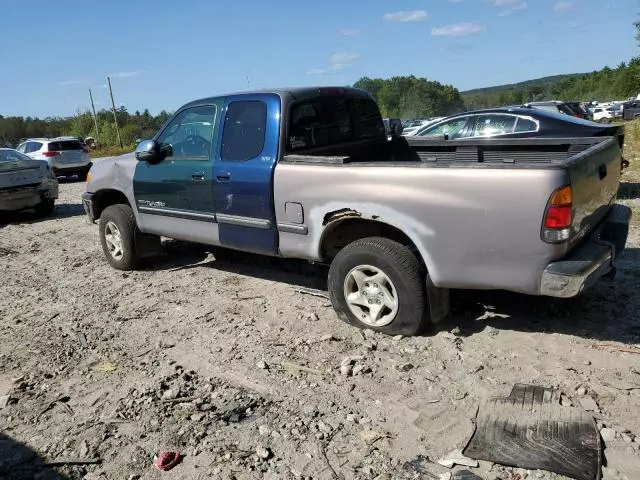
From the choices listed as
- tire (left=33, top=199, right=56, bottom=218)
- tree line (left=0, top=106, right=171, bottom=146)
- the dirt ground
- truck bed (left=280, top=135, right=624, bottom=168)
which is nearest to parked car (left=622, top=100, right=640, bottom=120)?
tire (left=33, top=199, right=56, bottom=218)

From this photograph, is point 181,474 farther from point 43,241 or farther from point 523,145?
point 43,241

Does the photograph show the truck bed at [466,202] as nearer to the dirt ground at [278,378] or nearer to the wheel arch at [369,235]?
the wheel arch at [369,235]

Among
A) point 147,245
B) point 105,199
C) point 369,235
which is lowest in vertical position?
point 147,245

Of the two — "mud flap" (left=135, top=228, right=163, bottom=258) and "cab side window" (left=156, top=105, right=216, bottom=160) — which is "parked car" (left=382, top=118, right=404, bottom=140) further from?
"mud flap" (left=135, top=228, right=163, bottom=258)

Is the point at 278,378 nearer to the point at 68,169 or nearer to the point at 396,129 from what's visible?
the point at 396,129

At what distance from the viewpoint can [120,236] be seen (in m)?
6.29

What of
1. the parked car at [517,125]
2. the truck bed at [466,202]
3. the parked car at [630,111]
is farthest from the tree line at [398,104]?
the truck bed at [466,202]

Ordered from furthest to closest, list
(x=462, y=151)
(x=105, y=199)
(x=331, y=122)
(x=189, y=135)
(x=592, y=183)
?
(x=105, y=199) → (x=189, y=135) → (x=462, y=151) → (x=331, y=122) → (x=592, y=183)

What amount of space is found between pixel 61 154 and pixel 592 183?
18.6m

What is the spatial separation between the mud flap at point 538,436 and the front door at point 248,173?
7.62ft

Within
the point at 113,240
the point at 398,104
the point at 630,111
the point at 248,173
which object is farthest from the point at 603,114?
the point at 398,104

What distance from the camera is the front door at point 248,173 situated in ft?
15.1

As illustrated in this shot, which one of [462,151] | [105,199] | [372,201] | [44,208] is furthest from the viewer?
[44,208]

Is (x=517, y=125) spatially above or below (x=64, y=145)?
below
